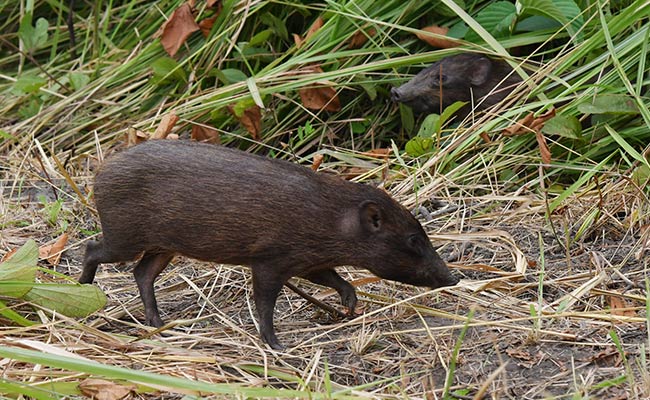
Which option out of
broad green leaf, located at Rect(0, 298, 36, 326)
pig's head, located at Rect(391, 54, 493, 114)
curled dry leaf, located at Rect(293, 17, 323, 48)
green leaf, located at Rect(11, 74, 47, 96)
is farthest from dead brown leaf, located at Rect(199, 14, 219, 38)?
broad green leaf, located at Rect(0, 298, 36, 326)

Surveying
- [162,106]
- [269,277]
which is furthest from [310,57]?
[269,277]

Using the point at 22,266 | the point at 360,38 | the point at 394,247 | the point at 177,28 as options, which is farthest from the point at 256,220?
the point at 177,28

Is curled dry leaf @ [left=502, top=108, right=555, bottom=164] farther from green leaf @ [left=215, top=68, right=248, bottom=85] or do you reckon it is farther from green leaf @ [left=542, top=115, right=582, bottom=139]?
green leaf @ [left=215, top=68, right=248, bottom=85]

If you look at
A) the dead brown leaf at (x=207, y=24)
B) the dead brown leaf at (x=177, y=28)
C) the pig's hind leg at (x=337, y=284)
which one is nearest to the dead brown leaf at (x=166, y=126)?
the dead brown leaf at (x=177, y=28)

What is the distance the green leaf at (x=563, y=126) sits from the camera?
5719 millimetres

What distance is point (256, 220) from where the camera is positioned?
452cm

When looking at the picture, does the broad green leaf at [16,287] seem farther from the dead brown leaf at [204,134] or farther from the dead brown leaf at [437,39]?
the dead brown leaf at [437,39]

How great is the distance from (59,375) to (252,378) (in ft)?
2.23

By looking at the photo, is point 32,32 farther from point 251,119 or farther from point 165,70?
point 251,119

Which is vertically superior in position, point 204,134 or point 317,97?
point 317,97

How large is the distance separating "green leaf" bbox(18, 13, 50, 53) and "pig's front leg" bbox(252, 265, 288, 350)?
13.4ft

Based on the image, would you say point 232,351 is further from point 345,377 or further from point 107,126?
point 107,126

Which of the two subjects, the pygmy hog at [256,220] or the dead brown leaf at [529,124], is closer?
the pygmy hog at [256,220]

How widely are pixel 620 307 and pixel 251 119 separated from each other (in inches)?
114
